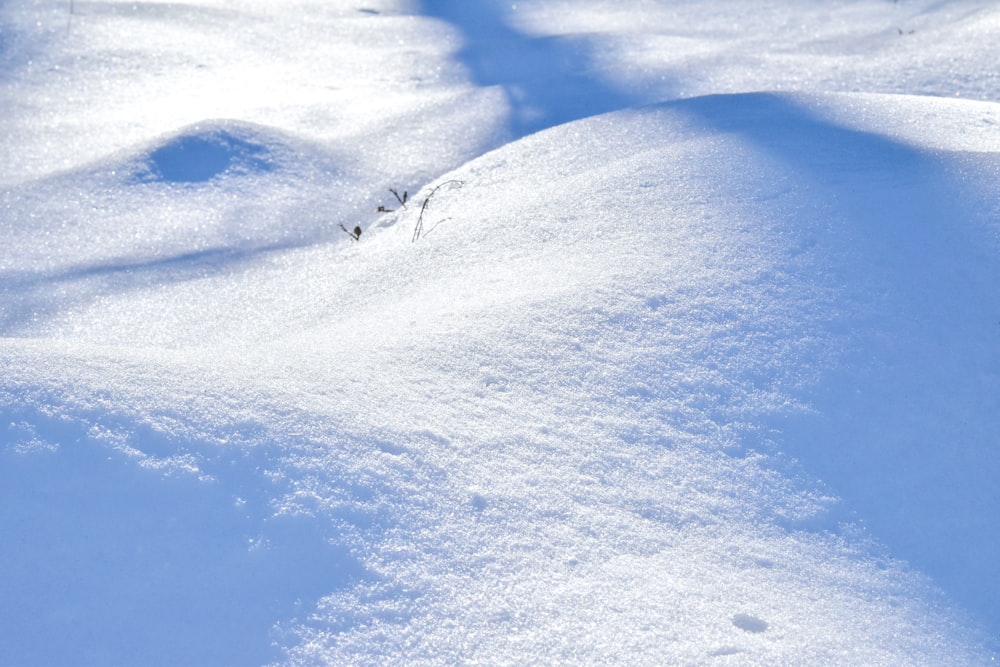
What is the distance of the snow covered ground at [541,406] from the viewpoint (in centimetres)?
110

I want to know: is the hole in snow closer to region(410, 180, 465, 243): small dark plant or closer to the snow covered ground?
the snow covered ground

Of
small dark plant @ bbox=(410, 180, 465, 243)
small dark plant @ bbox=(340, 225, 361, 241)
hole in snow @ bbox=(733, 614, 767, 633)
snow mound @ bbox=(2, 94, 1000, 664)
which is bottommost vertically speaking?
hole in snow @ bbox=(733, 614, 767, 633)

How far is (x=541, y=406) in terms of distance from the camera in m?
1.42

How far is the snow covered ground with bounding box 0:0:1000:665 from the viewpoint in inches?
43.4

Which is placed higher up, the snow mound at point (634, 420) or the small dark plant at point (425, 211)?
the small dark plant at point (425, 211)

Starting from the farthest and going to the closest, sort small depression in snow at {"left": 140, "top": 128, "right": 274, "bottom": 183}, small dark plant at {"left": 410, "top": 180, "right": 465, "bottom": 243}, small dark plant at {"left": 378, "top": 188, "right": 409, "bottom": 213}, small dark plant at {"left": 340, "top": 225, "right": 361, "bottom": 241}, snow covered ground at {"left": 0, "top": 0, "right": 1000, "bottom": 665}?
small depression in snow at {"left": 140, "top": 128, "right": 274, "bottom": 183} → small dark plant at {"left": 378, "top": 188, "right": 409, "bottom": 213} → small dark plant at {"left": 340, "top": 225, "right": 361, "bottom": 241} → small dark plant at {"left": 410, "top": 180, "right": 465, "bottom": 243} → snow covered ground at {"left": 0, "top": 0, "right": 1000, "bottom": 665}

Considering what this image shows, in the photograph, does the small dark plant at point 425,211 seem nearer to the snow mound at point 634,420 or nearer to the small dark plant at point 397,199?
the small dark plant at point 397,199

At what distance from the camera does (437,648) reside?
3.48ft

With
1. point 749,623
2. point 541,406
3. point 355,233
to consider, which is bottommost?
point 749,623

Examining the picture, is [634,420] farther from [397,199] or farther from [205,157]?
[205,157]

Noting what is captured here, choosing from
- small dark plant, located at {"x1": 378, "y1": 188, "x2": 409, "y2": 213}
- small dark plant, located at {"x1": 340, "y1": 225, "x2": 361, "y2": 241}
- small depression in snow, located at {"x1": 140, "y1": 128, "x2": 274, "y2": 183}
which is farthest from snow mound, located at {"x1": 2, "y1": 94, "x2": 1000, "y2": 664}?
small depression in snow, located at {"x1": 140, "y1": 128, "x2": 274, "y2": 183}

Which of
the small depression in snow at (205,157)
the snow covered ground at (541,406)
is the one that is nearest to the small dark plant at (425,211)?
the snow covered ground at (541,406)

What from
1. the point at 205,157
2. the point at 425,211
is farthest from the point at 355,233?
the point at 205,157

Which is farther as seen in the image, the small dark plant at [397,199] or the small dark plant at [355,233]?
the small dark plant at [397,199]
